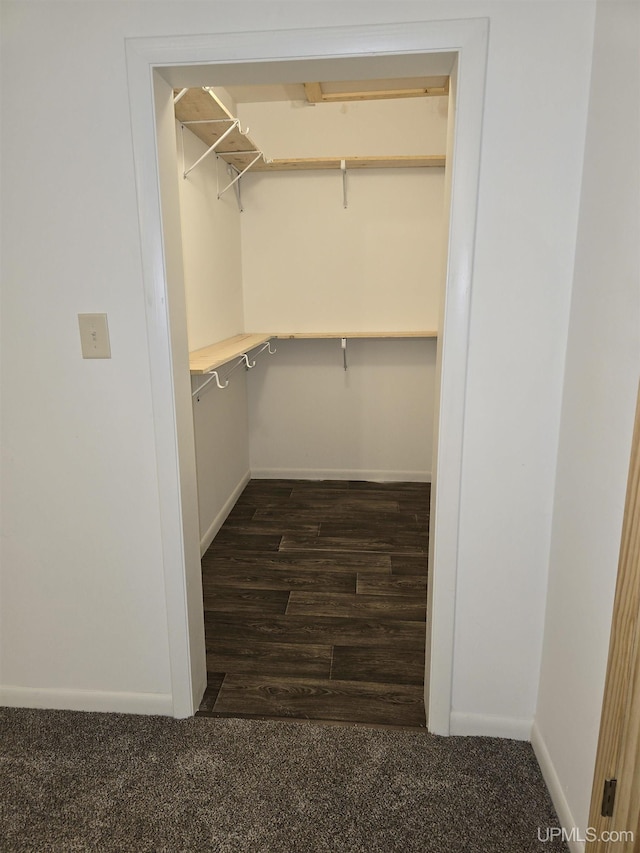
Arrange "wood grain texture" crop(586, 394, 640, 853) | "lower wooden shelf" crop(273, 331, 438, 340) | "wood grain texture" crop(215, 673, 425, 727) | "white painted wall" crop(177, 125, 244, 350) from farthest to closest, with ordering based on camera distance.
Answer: "lower wooden shelf" crop(273, 331, 438, 340) → "white painted wall" crop(177, 125, 244, 350) → "wood grain texture" crop(215, 673, 425, 727) → "wood grain texture" crop(586, 394, 640, 853)

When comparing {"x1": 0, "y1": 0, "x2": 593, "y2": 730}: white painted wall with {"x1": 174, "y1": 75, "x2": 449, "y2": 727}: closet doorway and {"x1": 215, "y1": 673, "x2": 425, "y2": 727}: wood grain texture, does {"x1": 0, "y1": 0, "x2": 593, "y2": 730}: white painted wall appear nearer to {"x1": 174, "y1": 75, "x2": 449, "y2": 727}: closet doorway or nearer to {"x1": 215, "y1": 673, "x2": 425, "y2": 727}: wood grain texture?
{"x1": 215, "y1": 673, "x2": 425, "y2": 727}: wood grain texture

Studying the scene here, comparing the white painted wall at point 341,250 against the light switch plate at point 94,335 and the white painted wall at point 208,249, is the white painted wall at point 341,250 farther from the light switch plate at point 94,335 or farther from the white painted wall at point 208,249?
the light switch plate at point 94,335

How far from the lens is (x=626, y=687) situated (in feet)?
3.72

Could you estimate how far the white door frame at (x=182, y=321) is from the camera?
1427mm

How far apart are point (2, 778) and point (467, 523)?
1.56m

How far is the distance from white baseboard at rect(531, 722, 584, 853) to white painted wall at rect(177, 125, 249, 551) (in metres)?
1.87

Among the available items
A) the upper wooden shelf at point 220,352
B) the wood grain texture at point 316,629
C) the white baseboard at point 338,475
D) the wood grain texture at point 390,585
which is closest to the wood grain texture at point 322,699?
the wood grain texture at point 316,629

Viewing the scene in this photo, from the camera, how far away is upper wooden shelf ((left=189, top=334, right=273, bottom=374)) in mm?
2389

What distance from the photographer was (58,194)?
5.24 ft

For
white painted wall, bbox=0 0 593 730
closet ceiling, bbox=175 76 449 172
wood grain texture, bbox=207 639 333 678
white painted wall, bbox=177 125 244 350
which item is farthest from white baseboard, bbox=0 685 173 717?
closet ceiling, bbox=175 76 449 172

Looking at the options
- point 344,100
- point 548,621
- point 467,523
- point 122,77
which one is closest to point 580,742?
point 548,621

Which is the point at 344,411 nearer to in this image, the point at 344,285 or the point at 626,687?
the point at 344,285

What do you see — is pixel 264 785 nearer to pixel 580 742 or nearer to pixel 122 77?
pixel 580 742

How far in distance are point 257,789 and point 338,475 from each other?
267 cm
